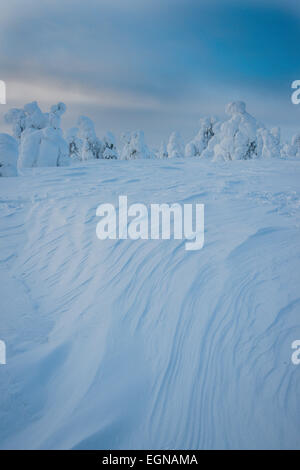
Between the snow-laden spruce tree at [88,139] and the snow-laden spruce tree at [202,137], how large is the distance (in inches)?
372

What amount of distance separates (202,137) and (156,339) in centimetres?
2629

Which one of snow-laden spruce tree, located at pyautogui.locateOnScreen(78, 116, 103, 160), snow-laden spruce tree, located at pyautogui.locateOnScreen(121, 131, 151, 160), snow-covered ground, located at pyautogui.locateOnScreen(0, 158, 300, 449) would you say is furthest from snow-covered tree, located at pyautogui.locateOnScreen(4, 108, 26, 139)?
snow-covered ground, located at pyautogui.locateOnScreen(0, 158, 300, 449)

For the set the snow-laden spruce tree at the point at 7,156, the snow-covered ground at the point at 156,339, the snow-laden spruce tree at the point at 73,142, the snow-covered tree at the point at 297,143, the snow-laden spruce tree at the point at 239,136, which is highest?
the snow-covered tree at the point at 297,143

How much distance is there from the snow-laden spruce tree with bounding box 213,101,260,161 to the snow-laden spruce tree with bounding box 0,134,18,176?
456 inches

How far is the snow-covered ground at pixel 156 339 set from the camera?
1.54m

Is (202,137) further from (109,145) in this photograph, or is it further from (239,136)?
(239,136)

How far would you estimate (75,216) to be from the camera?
13.6ft

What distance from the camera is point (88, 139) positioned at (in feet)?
74.1

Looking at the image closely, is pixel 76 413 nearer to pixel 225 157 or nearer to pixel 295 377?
pixel 295 377

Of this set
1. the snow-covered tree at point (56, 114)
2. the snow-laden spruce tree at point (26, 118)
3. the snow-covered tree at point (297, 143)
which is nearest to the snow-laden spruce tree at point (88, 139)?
the snow-covered tree at point (56, 114)

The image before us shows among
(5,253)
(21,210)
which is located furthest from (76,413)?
(21,210)

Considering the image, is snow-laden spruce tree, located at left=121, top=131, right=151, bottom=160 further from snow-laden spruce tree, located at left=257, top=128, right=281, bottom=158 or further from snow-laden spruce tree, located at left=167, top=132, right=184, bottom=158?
snow-laden spruce tree, located at left=257, top=128, right=281, bottom=158

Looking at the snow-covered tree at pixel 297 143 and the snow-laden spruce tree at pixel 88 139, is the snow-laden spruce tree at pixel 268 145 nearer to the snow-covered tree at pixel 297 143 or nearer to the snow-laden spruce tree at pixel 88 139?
the snow-covered tree at pixel 297 143
